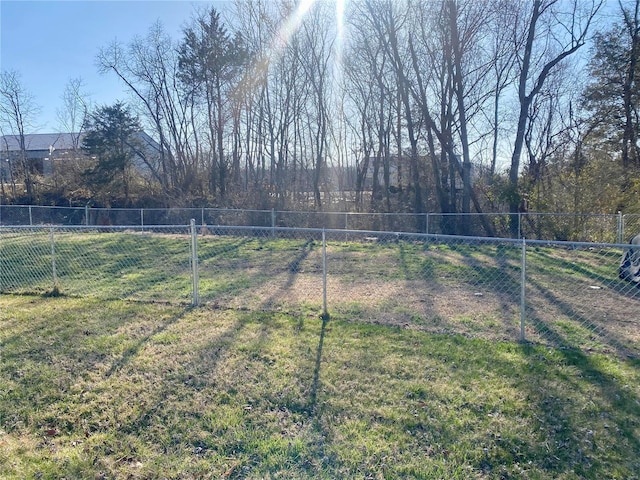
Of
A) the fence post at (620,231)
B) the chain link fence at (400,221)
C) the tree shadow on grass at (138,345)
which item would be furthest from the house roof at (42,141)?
the fence post at (620,231)

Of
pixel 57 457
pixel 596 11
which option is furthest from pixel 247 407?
pixel 596 11

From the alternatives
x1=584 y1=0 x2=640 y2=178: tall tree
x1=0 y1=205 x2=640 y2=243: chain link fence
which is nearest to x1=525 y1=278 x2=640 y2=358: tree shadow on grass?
x1=0 y1=205 x2=640 y2=243: chain link fence

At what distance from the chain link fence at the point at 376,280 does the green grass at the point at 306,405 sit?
2.54ft

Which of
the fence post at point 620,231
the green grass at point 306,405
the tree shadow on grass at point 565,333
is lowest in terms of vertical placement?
the green grass at point 306,405

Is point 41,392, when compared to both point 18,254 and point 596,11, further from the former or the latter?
point 596,11

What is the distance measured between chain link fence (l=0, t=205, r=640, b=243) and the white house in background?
218 inches

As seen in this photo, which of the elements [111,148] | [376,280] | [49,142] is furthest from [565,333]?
[49,142]

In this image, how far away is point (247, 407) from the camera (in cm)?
299

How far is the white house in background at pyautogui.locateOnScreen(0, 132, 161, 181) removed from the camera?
2373 cm

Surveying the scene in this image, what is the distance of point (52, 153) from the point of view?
27484 mm

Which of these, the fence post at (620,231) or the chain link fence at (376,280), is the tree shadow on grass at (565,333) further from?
the fence post at (620,231)

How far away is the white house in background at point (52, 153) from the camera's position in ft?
77.9

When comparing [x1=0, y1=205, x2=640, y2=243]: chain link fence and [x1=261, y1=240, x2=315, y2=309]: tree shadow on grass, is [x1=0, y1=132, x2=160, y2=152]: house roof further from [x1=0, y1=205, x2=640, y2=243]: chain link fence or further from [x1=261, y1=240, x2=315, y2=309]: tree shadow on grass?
[x1=261, y1=240, x2=315, y2=309]: tree shadow on grass

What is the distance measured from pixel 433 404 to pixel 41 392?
340 cm
